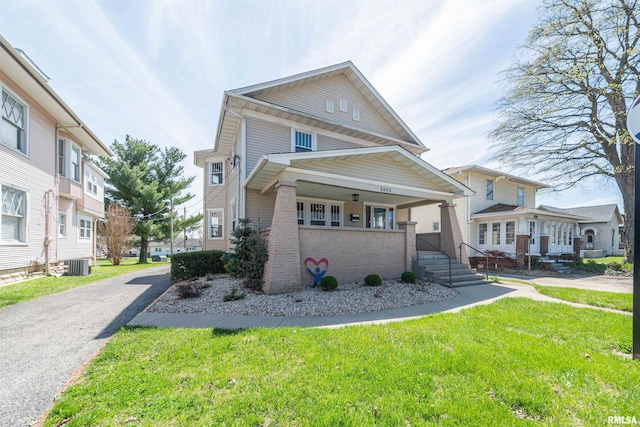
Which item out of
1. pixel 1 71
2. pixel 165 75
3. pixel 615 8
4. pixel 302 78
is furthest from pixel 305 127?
pixel 615 8

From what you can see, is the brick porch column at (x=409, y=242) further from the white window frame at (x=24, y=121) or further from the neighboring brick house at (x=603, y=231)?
the neighboring brick house at (x=603, y=231)

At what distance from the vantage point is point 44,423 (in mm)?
2516

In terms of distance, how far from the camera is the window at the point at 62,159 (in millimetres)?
12555

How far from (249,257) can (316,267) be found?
212 centimetres

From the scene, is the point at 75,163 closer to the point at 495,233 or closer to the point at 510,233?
Answer: the point at 495,233

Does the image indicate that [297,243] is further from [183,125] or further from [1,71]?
[1,71]

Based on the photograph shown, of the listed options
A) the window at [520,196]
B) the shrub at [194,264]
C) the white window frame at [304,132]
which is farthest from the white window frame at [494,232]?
the shrub at [194,264]

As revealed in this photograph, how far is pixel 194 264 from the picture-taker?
10.5 metres

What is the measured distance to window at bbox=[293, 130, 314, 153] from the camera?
38.5ft

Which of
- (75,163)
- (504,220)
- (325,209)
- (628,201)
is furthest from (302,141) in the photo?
(628,201)

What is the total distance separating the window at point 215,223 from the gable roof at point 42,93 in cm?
692

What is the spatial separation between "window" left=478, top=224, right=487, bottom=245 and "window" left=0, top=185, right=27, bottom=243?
23540 mm

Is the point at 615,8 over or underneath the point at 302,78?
over

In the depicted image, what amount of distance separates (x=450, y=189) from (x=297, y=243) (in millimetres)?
7188
